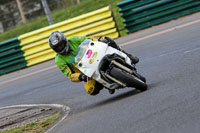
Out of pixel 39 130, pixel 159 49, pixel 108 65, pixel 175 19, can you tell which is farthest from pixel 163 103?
pixel 175 19

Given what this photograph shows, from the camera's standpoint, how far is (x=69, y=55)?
920 cm

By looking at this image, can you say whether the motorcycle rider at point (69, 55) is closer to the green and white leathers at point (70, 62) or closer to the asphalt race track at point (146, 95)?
the green and white leathers at point (70, 62)

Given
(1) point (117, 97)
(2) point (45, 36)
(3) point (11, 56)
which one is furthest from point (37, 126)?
(3) point (11, 56)

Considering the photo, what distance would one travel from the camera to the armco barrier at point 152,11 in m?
19.1

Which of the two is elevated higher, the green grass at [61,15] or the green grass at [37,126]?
the green grass at [37,126]

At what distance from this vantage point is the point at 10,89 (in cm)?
1636

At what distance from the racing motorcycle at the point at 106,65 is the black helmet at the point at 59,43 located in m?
0.27

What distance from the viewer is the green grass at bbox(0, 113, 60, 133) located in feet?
29.3

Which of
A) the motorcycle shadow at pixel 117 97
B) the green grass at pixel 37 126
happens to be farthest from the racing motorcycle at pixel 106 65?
Answer: the green grass at pixel 37 126

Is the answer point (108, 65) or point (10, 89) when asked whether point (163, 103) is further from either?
point (10, 89)

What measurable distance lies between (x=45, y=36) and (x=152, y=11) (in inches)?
180

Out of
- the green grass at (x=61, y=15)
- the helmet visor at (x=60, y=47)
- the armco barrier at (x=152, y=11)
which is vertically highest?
the helmet visor at (x=60, y=47)

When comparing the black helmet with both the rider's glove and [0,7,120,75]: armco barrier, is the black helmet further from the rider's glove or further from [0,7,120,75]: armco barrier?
[0,7,120,75]: armco barrier

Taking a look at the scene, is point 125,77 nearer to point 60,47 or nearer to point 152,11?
point 60,47
